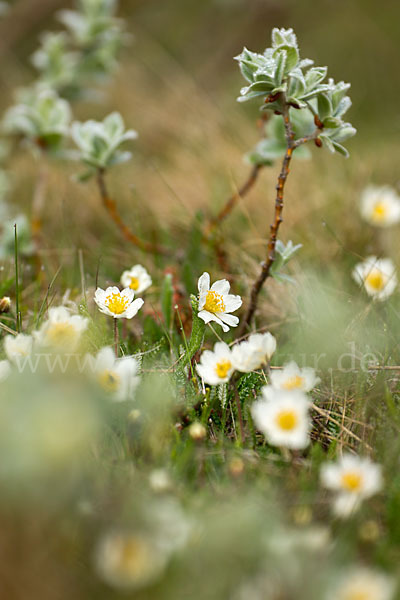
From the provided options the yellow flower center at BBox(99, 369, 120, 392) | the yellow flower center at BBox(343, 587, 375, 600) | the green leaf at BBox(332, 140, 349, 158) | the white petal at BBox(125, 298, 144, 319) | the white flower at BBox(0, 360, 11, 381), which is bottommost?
the yellow flower center at BBox(343, 587, 375, 600)

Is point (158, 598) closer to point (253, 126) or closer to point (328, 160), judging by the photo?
Answer: point (328, 160)

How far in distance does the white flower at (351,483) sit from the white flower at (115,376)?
1.55 feet

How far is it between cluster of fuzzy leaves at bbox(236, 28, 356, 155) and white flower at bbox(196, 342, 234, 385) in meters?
0.66

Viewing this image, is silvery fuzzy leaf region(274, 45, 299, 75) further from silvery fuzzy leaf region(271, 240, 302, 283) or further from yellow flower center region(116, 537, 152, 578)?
yellow flower center region(116, 537, 152, 578)

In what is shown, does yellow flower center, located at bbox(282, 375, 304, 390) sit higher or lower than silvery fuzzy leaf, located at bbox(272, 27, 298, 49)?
lower

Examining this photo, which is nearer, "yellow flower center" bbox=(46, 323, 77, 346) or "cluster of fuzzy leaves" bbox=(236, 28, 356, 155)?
"yellow flower center" bbox=(46, 323, 77, 346)

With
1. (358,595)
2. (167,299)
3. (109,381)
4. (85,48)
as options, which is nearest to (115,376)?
(109,381)

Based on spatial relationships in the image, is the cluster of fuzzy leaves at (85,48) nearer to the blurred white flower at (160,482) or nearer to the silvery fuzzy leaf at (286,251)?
the silvery fuzzy leaf at (286,251)

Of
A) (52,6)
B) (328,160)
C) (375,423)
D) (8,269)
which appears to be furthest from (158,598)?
(52,6)

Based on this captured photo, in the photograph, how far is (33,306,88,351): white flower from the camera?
122cm

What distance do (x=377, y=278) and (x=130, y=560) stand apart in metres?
1.38

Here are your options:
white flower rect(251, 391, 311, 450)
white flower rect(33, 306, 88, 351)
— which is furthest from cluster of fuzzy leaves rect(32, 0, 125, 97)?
white flower rect(251, 391, 311, 450)

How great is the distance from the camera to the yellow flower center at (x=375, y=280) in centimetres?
182

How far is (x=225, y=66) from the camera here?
4.67 m
